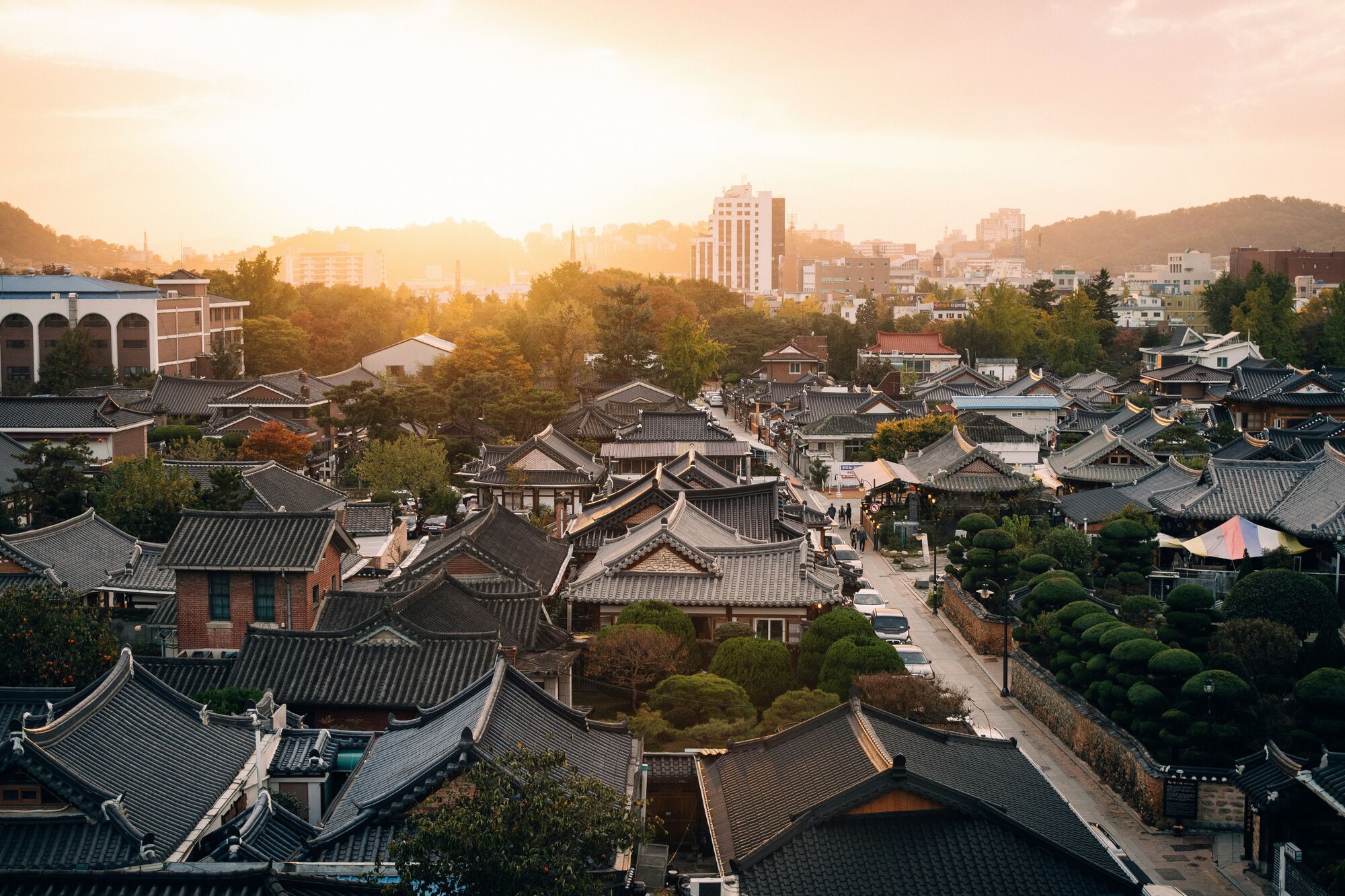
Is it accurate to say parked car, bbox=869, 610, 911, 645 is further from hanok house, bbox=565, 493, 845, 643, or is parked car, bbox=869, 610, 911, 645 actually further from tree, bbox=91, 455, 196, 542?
tree, bbox=91, 455, 196, 542

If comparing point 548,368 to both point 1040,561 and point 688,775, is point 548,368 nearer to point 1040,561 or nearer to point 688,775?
point 1040,561

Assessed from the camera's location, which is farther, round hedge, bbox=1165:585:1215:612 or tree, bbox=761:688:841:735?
round hedge, bbox=1165:585:1215:612

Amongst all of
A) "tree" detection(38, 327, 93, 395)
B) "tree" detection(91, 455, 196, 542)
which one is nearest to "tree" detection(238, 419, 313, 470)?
"tree" detection(91, 455, 196, 542)

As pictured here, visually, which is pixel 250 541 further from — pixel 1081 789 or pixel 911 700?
pixel 1081 789

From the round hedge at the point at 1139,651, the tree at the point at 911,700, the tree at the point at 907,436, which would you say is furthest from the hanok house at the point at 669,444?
the tree at the point at 911,700

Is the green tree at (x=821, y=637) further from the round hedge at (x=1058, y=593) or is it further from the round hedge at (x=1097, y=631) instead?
the round hedge at (x=1058, y=593)

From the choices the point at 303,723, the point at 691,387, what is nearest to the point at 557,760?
the point at 303,723

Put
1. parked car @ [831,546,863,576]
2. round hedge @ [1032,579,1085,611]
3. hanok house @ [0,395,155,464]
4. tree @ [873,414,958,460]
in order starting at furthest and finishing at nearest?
1. tree @ [873,414,958,460]
2. hanok house @ [0,395,155,464]
3. parked car @ [831,546,863,576]
4. round hedge @ [1032,579,1085,611]
